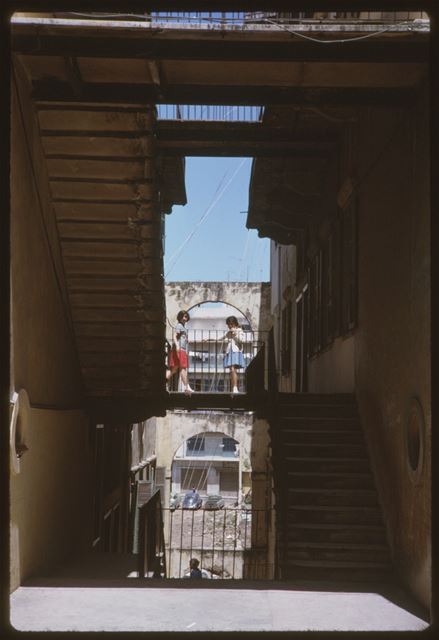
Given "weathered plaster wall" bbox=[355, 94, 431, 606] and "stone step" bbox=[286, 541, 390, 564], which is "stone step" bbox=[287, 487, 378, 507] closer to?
"weathered plaster wall" bbox=[355, 94, 431, 606]

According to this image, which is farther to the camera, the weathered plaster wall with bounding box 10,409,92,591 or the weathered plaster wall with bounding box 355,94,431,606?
the weathered plaster wall with bounding box 10,409,92,591

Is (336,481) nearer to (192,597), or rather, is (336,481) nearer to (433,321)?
(192,597)

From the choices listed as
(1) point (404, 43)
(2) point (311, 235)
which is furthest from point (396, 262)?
(2) point (311, 235)

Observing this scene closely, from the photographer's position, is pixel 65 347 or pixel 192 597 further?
pixel 65 347

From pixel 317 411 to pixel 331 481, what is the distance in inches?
71.7

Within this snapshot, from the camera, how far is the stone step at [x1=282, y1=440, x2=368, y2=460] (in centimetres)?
1039

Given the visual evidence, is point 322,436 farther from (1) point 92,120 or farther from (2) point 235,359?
(1) point 92,120

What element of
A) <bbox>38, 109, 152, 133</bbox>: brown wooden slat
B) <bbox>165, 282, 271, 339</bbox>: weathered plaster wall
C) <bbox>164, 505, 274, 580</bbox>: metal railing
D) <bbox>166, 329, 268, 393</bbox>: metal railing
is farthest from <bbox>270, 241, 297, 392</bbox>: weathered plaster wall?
<bbox>38, 109, 152, 133</bbox>: brown wooden slat

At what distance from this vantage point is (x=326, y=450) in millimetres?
10453

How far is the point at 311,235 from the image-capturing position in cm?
1653

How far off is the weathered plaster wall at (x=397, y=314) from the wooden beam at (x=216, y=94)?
0.78 meters

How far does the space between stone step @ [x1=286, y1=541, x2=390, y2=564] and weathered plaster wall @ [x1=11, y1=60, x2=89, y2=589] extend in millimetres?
2951

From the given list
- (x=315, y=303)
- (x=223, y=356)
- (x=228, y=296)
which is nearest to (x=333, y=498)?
(x=315, y=303)

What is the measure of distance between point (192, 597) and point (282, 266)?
16.8 m
